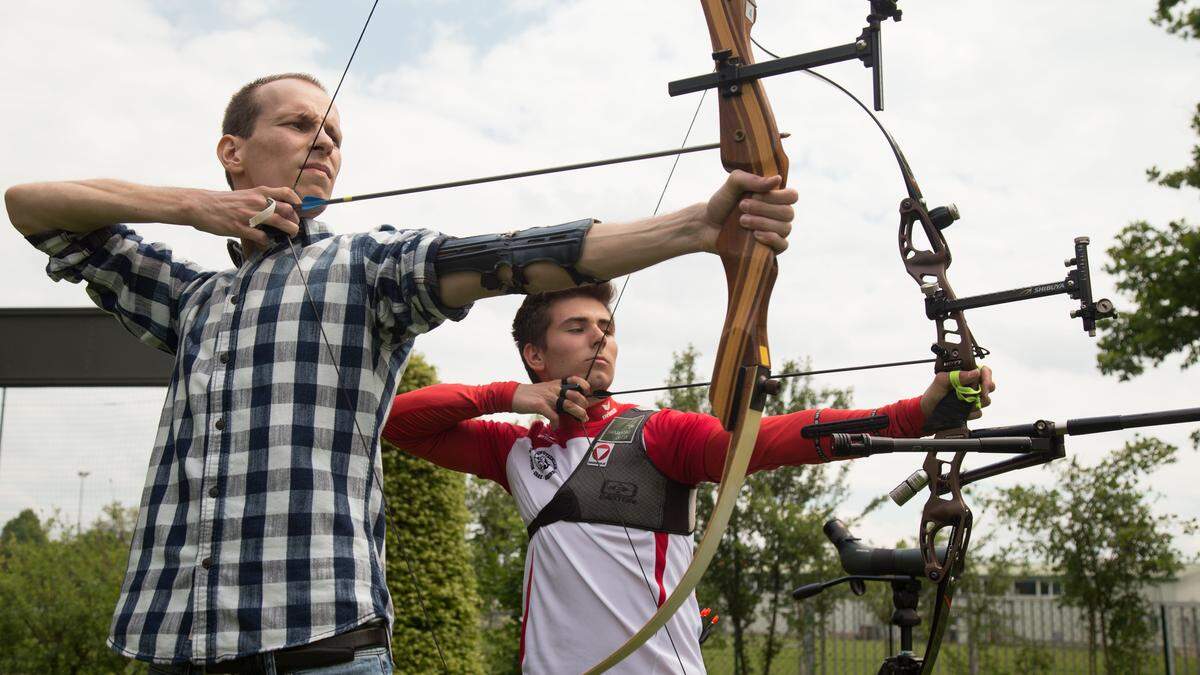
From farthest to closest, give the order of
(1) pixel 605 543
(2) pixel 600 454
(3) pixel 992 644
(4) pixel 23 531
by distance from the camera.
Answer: (3) pixel 992 644
(4) pixel 23 531
(2) pixel 600 454
(1) pixel 605 543

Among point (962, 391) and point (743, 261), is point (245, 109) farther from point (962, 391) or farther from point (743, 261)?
point (962, 391)

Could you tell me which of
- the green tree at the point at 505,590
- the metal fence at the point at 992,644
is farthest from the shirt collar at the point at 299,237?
the metal fence at the point at 992,644

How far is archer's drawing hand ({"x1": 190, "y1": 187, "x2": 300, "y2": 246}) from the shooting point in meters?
1.43

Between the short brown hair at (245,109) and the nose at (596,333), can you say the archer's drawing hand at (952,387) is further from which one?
the short brown hair at (245,109)

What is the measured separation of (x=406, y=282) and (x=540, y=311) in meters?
0.98

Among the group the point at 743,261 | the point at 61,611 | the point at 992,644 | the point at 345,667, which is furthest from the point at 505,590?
the point at 992,644

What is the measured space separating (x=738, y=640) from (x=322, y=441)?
7.86 meters

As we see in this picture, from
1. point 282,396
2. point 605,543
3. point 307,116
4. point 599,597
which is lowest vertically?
point 599,597

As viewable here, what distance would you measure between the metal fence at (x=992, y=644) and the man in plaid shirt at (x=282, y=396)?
27.4ft

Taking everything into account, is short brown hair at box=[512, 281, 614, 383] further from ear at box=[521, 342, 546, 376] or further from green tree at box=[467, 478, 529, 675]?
green tree at box=[467, 478, 529, 675]

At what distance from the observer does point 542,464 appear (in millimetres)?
2164

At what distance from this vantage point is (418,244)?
138 cm

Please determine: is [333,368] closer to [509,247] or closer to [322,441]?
[322,441]

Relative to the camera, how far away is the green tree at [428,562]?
468 centimetres
